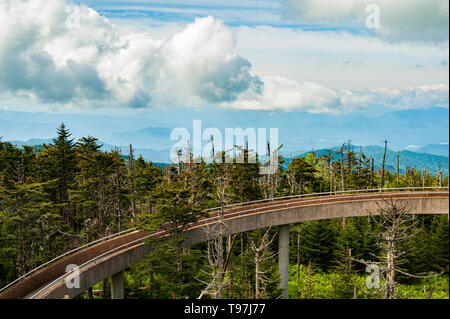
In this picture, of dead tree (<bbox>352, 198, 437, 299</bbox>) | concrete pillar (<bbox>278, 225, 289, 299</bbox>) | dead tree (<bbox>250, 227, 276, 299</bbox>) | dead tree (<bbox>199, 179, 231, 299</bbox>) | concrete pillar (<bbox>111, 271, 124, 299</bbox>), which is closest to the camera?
dead tree (<bbox>199, 179, 231, 299</bbox>)

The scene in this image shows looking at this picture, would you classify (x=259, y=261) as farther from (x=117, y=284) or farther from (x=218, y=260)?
(x=117, y=284)

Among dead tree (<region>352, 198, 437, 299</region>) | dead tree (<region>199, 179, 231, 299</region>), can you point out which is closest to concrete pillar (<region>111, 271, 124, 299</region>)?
dead tree (<region>199, 179, 231, 299</region>)

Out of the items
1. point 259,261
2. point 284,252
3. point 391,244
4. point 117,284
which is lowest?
point 117,284

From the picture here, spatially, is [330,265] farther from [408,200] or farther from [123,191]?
[123,191]

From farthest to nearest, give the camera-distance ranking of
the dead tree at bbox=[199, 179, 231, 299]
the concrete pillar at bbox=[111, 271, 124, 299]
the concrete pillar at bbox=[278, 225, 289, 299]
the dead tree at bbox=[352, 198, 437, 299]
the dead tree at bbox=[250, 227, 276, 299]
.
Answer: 1. the concrete pillar at bbox=[278, 225, 289, 299]
2. the concrete pillar at bbox=[111, 271, 124, 299]
3. the dead tree at bbox=[250, 227, 276, 299]
4. the dead tree at bbox=[352, 198, 437, 299]
5. the dead tree at bbox=[199, 179, 231, 299]

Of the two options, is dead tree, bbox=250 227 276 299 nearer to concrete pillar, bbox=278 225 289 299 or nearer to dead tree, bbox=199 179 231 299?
dead tree, bbox=199 179 231 299

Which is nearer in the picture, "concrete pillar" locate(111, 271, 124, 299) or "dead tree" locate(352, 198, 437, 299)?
"dead tree" locate(352, 198, 437, 299)

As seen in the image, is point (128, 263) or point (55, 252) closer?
point (128, 263)

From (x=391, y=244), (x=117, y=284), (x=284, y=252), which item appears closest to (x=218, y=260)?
(x=391, y=244)
